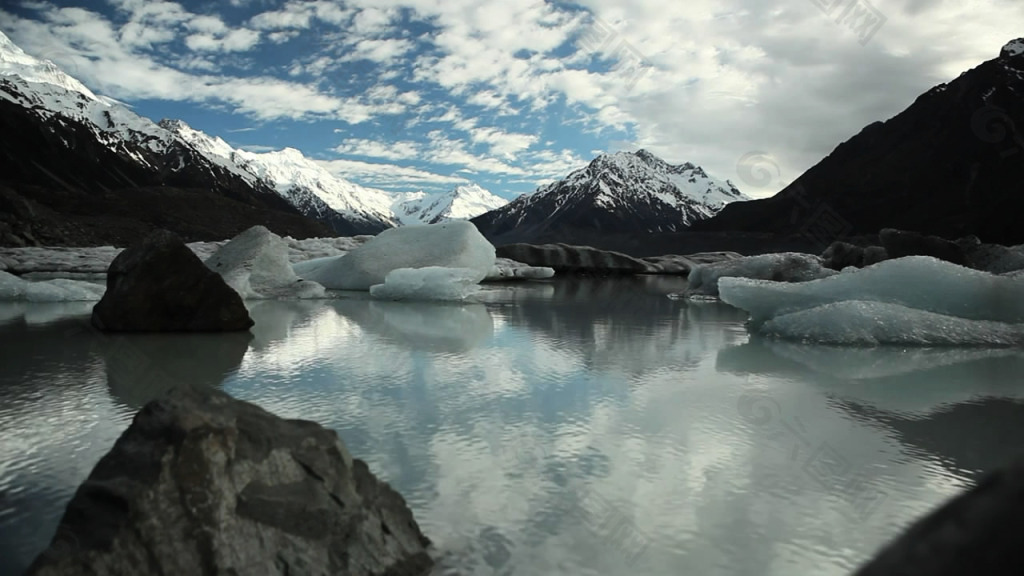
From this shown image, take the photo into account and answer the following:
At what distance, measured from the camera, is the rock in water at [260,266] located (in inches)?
327

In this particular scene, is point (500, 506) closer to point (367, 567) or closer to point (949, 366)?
point (367, 567)

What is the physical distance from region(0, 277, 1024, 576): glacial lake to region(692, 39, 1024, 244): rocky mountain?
4085cm

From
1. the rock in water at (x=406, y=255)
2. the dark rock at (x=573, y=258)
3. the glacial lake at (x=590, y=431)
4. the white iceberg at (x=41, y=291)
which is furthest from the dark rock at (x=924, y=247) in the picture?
the dark rock at (x=573, y=258)

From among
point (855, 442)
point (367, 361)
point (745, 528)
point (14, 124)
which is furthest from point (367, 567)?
point (14, 124)

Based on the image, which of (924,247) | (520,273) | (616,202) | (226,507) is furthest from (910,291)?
(616,202)

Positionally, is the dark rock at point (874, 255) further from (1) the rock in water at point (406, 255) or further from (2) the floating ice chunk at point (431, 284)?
(2) the floating ice chunk at point (431, 284)

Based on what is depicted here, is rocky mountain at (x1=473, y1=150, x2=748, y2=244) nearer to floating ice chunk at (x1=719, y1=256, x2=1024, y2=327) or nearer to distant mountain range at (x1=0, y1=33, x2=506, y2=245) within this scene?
distant mountain range at (x1=0, y1=33, x2=506, y2=245)

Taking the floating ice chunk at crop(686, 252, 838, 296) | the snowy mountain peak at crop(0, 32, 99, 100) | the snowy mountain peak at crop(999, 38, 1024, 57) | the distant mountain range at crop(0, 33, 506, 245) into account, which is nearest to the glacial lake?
the floating ice chunk at crop(686, 252, 838, 296)

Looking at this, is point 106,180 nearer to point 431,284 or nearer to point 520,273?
point 520,273

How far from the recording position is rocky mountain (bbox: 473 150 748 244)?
11931cm

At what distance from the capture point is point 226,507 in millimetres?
1083

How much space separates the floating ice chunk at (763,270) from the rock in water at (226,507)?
10.1 metres

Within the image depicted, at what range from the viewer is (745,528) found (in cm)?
139

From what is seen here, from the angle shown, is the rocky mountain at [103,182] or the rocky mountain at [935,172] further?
the rocky mountain at [935,172]
